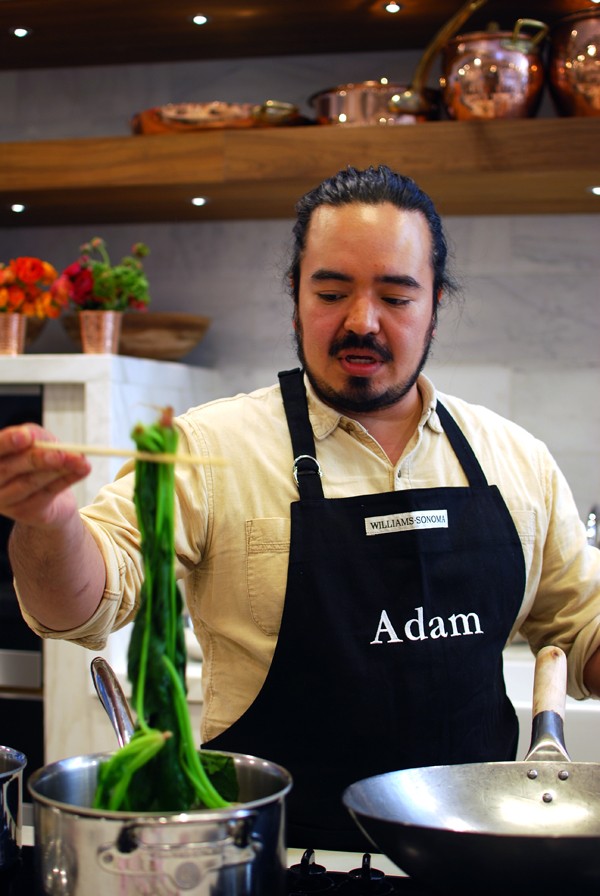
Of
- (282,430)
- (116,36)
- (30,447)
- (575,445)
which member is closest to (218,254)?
(116,36)

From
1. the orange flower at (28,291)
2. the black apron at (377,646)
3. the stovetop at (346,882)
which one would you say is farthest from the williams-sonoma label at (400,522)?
the orange flower at (28,291)

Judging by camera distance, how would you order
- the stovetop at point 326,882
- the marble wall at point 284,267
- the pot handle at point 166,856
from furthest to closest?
the marble wall at point 284,267, the stovetop at point 326,882, the pot handle at point 166,856

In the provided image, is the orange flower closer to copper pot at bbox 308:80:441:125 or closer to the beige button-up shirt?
copper pot at bbox 308:80:441:125

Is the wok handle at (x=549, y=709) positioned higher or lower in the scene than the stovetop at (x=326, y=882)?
higher

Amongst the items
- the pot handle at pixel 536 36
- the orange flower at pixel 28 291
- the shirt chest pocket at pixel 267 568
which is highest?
the pot handle at pixel 536 36

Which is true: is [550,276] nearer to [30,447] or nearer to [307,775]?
[307,775]

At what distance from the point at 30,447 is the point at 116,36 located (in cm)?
203

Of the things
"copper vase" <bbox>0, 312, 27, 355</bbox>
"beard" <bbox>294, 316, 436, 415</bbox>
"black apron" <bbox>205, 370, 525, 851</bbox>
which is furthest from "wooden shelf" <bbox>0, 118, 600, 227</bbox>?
"black apron" <bbox>205, 370, 525, 851</bbox>

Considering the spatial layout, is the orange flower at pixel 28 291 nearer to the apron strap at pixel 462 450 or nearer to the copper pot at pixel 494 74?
the copper pot at pixel 494 74

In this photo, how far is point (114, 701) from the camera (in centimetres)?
97

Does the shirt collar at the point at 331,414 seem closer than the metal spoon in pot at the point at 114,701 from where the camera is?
No

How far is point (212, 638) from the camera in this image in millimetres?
1472

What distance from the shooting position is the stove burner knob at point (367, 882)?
97 centimetres

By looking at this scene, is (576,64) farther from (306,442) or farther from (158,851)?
(158,851)
